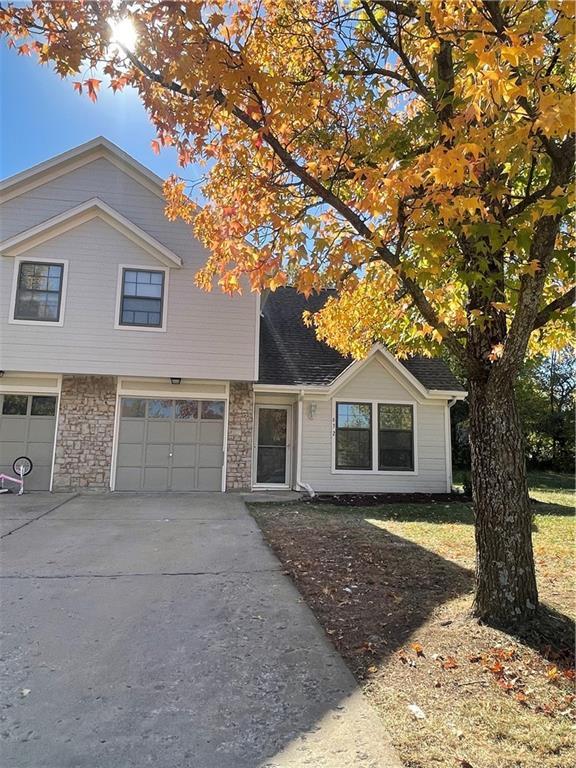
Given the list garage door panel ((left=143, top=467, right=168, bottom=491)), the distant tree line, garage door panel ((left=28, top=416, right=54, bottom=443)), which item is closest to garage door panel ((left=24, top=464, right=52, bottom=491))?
garage door panel ((left=28, top=416, right=54, bottom=443))

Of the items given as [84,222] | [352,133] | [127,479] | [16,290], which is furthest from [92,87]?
[127,479]

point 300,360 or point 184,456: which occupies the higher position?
point 300,360

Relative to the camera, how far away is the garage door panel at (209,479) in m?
12.5

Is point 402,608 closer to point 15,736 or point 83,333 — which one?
point 15,736

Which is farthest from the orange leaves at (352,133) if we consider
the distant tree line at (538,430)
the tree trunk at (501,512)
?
the distant tree line at (538,430)

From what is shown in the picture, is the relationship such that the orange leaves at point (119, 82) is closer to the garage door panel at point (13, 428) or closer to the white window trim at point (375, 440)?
the white window trim at point (375, 440)

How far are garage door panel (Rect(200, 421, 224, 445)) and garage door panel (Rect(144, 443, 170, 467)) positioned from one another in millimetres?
962

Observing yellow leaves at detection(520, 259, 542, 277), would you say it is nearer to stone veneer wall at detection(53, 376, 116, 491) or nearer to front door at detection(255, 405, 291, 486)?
front door at detection(255, 405, 291, 486)

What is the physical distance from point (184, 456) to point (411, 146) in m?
9.64

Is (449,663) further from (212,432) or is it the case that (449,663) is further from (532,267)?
(212,432)

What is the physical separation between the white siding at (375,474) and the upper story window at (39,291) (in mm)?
6870

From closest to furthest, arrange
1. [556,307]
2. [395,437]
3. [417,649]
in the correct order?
1. [417,649]
2. [556,307]
3. [395,437]

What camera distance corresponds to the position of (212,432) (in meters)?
12.6

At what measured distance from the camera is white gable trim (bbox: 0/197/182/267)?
38.1 ft
